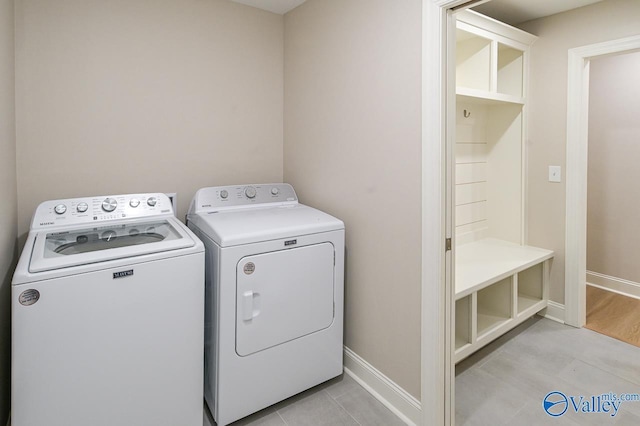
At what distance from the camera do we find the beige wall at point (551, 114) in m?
2.61

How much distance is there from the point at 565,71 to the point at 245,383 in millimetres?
3028

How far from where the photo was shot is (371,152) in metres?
1.93

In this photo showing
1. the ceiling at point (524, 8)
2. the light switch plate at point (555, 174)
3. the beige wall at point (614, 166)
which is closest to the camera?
the ceiling at point (524, 8)

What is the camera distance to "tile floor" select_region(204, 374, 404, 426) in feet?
5.91

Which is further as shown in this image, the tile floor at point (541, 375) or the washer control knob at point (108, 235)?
the tile floor at point (541, 375)

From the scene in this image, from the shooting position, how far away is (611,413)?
1900 mm

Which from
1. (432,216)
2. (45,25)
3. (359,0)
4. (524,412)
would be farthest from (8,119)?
(524,412)

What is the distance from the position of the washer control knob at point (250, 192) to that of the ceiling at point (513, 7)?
124 centimetres

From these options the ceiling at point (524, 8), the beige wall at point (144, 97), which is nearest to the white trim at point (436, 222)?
the beige wall at point (144, 97)

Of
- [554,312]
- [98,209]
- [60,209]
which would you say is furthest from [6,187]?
[554,312]

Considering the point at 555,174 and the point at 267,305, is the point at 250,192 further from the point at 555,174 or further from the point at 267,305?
the point at 555,174

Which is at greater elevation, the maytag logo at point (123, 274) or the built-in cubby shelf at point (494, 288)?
the maytag logo at point (123, 274)

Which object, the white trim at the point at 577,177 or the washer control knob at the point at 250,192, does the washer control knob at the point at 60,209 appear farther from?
the white trim at the point at 577,177

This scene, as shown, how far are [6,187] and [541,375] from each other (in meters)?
3.00
